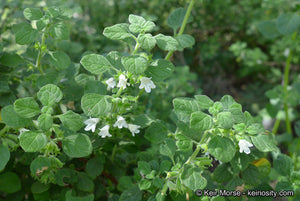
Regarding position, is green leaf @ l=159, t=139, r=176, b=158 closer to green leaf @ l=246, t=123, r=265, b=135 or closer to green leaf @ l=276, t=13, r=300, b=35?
green leaf @ l=246, t=123, r=265, b=135

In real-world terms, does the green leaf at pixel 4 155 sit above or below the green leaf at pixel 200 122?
below

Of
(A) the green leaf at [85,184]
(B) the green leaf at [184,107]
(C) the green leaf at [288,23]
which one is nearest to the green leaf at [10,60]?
(A) the green leaf at [85,184]

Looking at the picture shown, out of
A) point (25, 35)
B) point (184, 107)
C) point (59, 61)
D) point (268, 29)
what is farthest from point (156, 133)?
point (268, 29)

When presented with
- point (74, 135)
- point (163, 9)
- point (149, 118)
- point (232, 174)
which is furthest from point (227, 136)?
point (163, 9)

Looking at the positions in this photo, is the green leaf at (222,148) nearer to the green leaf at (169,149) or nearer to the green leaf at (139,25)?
the green leaf at (169,149)

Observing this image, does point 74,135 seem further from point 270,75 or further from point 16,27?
point 270,75

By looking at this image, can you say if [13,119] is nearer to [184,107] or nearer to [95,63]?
[95,63]
